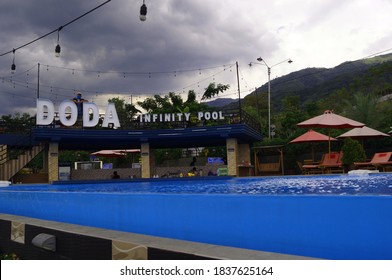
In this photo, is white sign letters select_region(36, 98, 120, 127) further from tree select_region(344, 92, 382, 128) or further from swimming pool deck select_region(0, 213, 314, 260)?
swimming pool deck select_region(0, 213, 314, 260)

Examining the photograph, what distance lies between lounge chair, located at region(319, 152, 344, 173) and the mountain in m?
18.3

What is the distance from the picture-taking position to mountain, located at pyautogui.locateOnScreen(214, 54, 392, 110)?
6744 cm

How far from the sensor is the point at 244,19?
11.5 meters

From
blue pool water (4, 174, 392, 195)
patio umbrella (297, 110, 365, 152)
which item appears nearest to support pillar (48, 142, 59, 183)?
blue pool water (4, 174, 392, 195)

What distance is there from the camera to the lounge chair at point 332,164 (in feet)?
57.8

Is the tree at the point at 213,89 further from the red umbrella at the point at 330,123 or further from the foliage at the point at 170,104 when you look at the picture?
the red umbrella at the point at 330,123

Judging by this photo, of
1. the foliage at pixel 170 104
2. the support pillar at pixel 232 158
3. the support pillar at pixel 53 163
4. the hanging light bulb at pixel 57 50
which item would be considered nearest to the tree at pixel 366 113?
the support pillar at pixel 232 158

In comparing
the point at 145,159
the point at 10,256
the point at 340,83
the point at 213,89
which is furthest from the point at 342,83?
the point at 10,256

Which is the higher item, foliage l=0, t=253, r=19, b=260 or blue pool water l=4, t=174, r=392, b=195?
blue pool water l=4, t=174, r=392, b=195

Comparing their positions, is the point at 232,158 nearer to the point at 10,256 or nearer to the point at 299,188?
the point at 299,188

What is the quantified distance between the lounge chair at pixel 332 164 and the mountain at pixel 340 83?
722 inches

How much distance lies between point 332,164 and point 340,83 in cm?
10418
